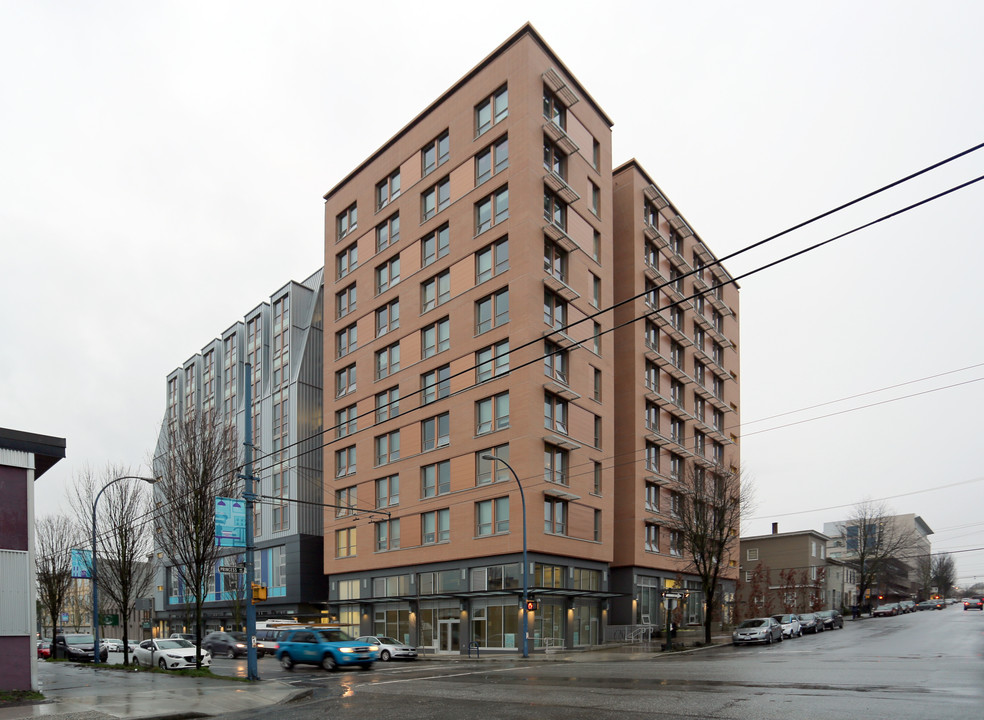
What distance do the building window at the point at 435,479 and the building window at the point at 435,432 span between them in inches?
48.3

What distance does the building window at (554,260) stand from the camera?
47.5 m

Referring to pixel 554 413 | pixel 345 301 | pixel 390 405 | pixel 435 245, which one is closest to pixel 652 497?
pixel 554 413

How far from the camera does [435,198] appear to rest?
2101 inches

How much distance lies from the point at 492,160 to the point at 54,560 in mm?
35875

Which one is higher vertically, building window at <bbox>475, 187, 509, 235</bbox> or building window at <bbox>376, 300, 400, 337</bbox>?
building window at <bbox>475, 187, 509, 235</bbox>

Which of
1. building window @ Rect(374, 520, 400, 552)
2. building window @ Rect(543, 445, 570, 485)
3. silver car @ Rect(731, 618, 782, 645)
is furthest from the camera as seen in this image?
building window @ Rect(374, 520, 400, 552)

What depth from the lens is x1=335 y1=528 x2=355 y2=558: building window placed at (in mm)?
57281

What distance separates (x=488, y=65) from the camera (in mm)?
49938

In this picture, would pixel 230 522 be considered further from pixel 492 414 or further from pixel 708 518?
pixel 708 518

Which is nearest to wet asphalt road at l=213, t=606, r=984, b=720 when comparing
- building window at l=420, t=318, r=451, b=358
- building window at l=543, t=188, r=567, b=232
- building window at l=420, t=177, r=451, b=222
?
building window at l=420, t=318, r=451, b=358

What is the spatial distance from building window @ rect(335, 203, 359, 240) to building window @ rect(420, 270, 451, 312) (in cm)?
1175

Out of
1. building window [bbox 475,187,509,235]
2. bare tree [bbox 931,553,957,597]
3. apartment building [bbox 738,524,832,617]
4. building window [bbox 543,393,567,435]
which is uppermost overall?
building window [bbox 475,187,509,235]

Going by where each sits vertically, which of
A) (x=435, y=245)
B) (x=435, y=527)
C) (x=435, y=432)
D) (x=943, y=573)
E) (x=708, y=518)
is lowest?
(x=943, y=573)

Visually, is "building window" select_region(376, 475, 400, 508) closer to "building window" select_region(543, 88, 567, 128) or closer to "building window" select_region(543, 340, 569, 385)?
"building window" select_region(543, 340, 569, 385)
